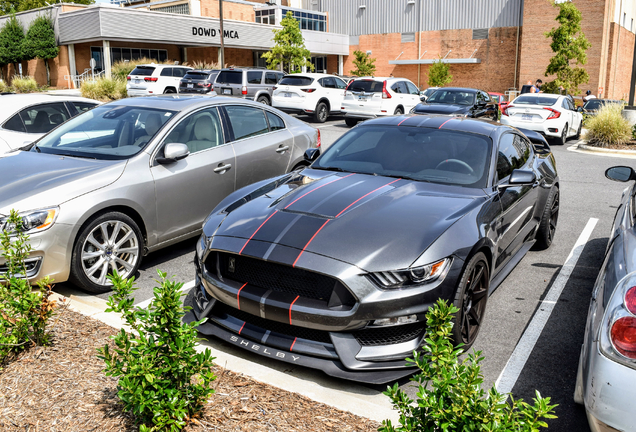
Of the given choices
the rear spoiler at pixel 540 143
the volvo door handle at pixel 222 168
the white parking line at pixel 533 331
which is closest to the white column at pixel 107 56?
the volvo door handle at pixel 222 168

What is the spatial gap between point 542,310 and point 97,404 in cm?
366

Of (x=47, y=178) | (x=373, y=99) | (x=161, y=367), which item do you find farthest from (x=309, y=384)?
(x=373, y=99)

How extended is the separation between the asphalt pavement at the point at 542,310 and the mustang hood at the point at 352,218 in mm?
838

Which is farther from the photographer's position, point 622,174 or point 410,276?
point 622,174

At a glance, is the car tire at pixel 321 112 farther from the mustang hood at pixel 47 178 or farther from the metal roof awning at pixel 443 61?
the metal roof awning at pixel 443 61

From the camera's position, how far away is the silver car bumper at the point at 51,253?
4.43 metres

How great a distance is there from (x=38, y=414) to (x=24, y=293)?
2.93 ft

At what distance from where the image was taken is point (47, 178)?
481cm

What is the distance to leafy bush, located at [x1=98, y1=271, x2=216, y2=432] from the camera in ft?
8.86

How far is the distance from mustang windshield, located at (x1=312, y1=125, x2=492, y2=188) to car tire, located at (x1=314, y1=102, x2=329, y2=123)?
1575 cm

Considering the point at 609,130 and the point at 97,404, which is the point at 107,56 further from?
the point at 97,404

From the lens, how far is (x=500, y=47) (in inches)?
1884

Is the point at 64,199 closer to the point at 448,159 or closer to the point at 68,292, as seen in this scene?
the point at 68,292

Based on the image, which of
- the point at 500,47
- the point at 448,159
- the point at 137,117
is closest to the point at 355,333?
A: the point at 448,159
